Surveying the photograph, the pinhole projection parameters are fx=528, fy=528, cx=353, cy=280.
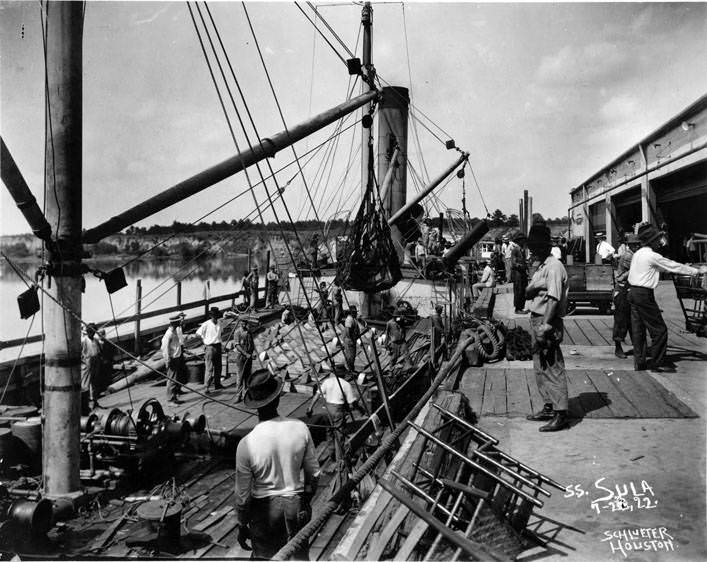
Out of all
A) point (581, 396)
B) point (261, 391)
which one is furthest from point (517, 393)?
point (261, 391)

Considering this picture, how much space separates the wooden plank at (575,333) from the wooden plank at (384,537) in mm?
7136

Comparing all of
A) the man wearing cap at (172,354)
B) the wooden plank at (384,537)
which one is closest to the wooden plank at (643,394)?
the wooden plank at (384,537)

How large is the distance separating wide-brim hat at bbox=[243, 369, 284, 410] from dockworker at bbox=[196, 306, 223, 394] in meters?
10.1

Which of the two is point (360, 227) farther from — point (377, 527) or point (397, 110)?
point (397, 110)

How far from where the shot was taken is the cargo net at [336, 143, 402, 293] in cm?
1228

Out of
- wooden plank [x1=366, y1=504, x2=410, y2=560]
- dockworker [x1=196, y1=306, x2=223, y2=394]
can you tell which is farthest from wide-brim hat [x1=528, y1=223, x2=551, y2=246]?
dockworker [x1=196, y1=306, x2=223, y2=394]

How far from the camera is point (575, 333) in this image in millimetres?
10234

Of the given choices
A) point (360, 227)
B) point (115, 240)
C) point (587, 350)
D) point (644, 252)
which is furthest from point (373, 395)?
point (115, 240)

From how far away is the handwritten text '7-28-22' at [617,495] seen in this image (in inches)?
145

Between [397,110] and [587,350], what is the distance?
1830 cm

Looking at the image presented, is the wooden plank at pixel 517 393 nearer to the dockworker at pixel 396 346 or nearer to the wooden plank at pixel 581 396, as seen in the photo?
the wooden plank at pixel 581 396

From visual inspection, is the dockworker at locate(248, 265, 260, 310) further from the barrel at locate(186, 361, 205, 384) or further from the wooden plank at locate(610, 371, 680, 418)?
the wooden plank at locate(610, 371, 680, 418)

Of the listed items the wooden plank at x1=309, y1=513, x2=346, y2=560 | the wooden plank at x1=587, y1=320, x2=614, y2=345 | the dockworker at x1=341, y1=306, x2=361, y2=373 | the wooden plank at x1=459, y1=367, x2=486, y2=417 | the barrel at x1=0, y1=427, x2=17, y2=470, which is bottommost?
the wooden plank at x1=309, y1=513, x2=346, y2=560

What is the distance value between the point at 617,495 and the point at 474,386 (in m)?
2.98
